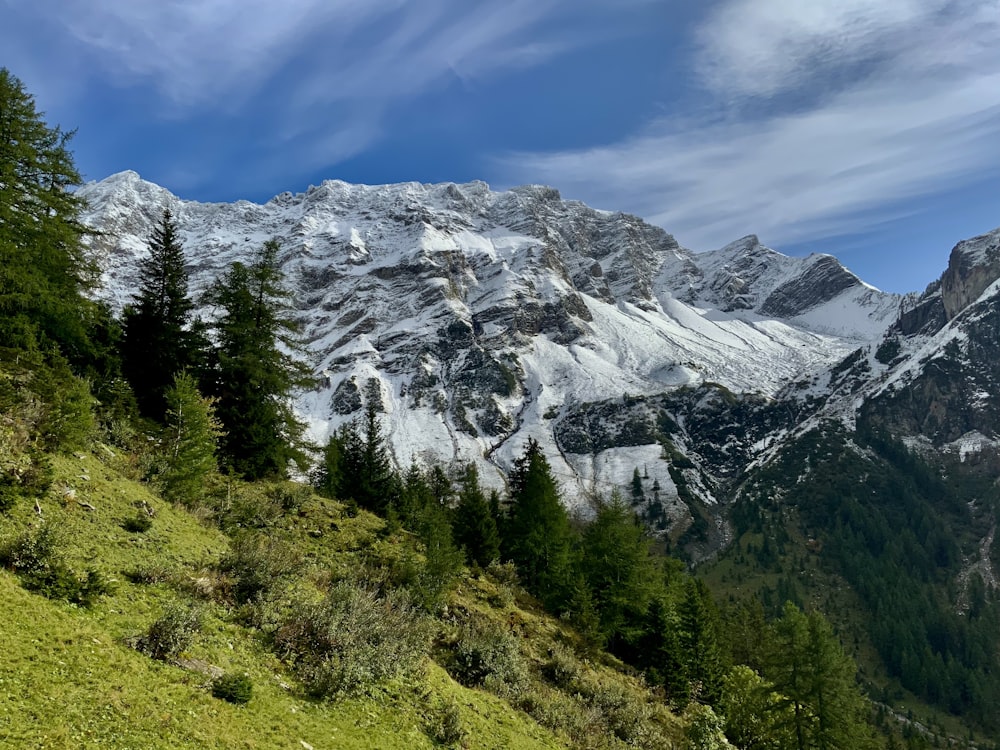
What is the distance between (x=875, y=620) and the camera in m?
174

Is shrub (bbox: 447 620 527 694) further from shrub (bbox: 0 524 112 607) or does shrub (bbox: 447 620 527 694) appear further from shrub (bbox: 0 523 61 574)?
shrub (bbox: 0 523 61 574)

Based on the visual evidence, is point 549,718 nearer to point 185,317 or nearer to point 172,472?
point 172,472

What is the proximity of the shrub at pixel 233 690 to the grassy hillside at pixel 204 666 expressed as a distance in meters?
0.16

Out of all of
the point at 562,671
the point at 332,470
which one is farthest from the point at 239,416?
the point at 332,470

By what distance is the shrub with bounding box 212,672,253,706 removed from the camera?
34.4 ft

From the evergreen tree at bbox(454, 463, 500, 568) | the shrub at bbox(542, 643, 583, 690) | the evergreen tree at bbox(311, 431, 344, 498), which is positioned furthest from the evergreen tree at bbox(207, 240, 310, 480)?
the evergreen tree at bbox(311, 431, 344, 498)

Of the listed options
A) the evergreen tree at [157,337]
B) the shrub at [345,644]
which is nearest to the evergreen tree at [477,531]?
the evergreen tree at [157,337]

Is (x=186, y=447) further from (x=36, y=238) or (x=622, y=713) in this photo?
(x=622, y=713)

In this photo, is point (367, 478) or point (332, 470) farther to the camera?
point (332, 470)

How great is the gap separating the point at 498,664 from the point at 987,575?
832ft

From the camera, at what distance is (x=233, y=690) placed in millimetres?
10508

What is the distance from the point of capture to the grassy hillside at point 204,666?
8.88 metres

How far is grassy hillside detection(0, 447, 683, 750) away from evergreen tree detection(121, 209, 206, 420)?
11316mm

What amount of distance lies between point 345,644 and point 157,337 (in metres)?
25.3
